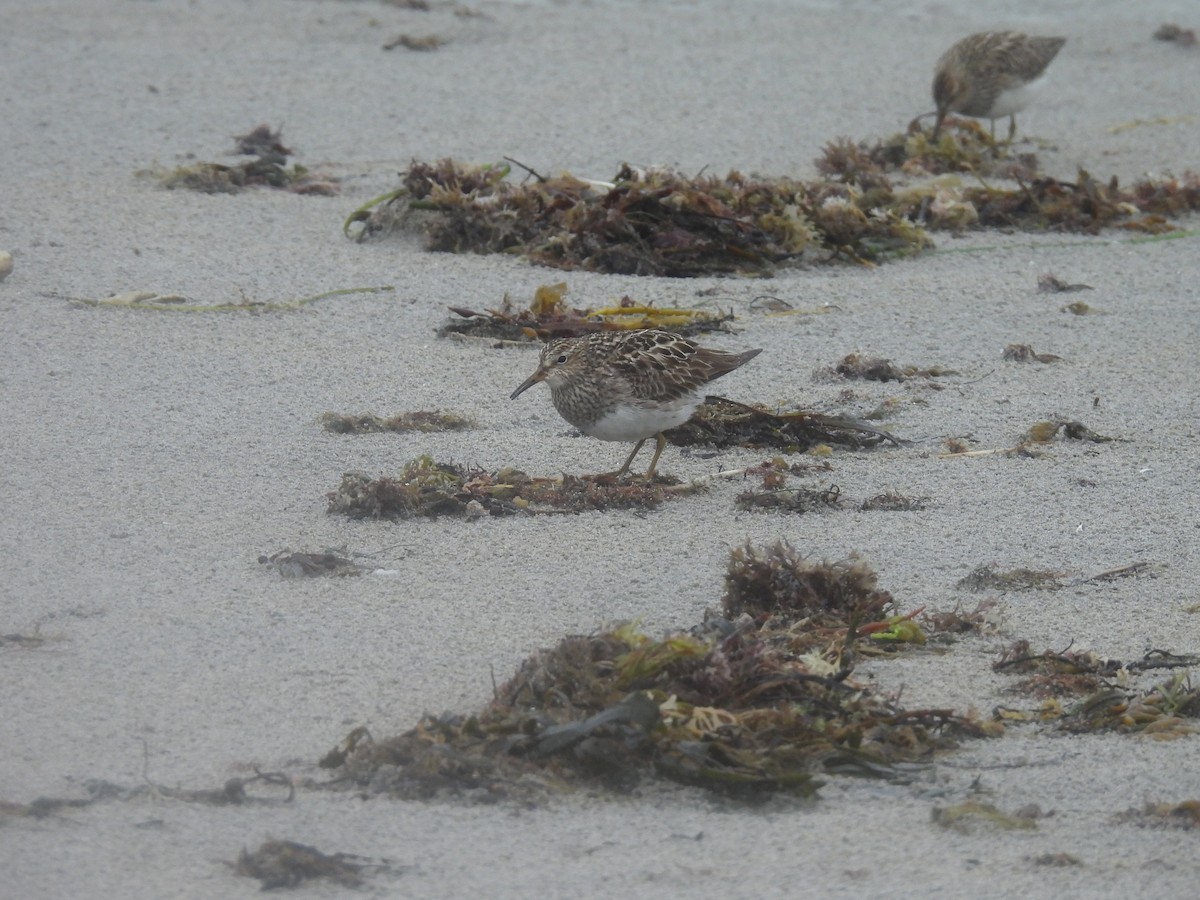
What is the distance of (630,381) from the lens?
19.6ft

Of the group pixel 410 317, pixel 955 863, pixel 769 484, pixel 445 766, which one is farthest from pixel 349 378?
pixel 955 863

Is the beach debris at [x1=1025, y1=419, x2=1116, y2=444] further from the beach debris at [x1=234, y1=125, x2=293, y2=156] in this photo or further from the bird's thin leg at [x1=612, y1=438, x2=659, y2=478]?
the beach debris at [x1=234, y1=125, x2=293, y2=156]

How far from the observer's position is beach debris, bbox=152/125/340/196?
356 inches

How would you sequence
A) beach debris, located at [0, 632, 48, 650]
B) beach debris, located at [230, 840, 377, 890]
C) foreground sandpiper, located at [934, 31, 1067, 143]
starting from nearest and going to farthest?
beach debris, located at [230, 840, 377, 890]
beach debris, located at [0, 632, 48, 650]
foreground sandpiper, located at [934, 31, 1067, 143]

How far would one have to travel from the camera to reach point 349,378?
267 inches

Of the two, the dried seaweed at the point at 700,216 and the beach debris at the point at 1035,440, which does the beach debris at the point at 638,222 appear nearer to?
the dried seaweed at the point at 700,216

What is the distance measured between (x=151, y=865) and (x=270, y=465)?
2.55 metres

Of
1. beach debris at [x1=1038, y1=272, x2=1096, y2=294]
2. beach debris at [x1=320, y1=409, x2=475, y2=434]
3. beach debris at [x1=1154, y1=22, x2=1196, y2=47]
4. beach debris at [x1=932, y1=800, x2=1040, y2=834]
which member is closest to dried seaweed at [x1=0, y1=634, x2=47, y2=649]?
beach debris at [x1=320, y1=409, x2=475, y2=434]

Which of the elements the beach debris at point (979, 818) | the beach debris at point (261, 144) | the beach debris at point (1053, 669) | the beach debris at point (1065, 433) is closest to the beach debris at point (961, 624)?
the beach debris at point (1053, 669)

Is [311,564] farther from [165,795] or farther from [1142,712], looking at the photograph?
[1142,712]

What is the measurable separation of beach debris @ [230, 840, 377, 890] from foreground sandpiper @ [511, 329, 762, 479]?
2673 mm

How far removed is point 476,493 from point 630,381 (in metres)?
0.74

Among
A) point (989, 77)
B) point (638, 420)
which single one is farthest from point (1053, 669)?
point (989, 77)

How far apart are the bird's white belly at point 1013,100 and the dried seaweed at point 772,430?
18.3ft
